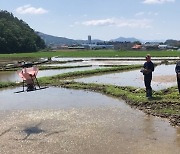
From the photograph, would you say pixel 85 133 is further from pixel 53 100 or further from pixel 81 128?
pixel 53 100

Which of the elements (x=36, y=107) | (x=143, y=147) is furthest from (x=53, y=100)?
(x=143, y=147)

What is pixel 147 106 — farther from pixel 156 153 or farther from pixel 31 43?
pixel 31 43

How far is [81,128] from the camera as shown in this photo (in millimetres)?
12570

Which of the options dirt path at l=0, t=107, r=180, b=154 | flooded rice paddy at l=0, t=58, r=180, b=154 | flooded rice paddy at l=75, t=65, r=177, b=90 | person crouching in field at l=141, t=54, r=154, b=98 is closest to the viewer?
dirt path at l=0, t=107, r=180, b=154

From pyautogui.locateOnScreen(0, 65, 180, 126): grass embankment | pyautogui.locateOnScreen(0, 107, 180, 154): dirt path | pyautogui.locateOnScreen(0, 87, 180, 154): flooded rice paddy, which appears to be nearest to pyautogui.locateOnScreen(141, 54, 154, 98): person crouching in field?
pyautogui.locateOnScreen(0, 65, 180, 126): grass embankment

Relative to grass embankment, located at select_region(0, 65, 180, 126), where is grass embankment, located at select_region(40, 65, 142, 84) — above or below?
below

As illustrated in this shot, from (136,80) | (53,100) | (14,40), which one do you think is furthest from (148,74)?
(14,40)

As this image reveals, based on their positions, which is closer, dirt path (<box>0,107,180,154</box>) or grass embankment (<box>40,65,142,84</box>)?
dirt path (<box>0,107,180,154</box>)

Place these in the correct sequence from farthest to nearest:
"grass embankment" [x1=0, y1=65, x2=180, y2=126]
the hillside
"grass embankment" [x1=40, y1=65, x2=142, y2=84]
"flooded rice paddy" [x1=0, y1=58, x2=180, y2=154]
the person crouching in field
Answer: the hillside → "grass embankment" [x1=40, y1=65, x2=142, y2=84] → the person crouching in field → "grass embankment" [x1=0, y1=65, x2=180, y2=126] → "flooded rice paddy" [x1=0, y1=58, x2=180, y2=154]

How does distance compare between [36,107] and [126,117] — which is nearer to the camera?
[126,117]

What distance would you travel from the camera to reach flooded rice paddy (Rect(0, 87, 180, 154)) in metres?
10.3

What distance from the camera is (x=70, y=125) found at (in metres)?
13.1

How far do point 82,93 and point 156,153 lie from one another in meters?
11.8

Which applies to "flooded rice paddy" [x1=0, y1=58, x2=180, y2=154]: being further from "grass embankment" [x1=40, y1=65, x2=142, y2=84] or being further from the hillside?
the hillside
